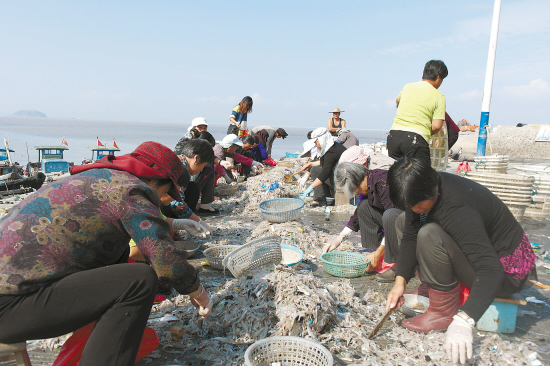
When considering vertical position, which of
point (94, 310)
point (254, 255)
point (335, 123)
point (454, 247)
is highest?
point (335, 123)

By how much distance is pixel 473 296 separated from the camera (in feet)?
6.48

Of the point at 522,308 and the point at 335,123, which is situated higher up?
the point at 335,123

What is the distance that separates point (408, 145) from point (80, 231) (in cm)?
358

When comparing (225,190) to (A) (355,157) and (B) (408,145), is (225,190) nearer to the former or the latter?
(A) (355,157)

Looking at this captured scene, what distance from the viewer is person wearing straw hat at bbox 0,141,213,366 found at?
1.57 m

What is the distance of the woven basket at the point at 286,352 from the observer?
2014mm

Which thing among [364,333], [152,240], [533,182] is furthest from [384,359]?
[533,182]

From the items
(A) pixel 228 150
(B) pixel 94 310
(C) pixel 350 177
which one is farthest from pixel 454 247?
(A) pixel 228 150

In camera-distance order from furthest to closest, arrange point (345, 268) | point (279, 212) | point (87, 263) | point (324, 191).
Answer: point (324, 191)
point (279, 212)
point (345, 268)
point (87, 263)

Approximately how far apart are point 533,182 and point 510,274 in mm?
3986

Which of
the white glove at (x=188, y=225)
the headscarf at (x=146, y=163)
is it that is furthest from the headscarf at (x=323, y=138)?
the headscarf at (x=146, y=163)

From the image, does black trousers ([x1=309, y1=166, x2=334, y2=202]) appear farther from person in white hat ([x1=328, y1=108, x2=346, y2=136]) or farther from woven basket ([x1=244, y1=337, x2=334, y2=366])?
woven basket ([x1=244, y1=337, x2=334, y2=366])

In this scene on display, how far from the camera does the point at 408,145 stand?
4.15m

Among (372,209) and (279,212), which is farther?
(279,212)
